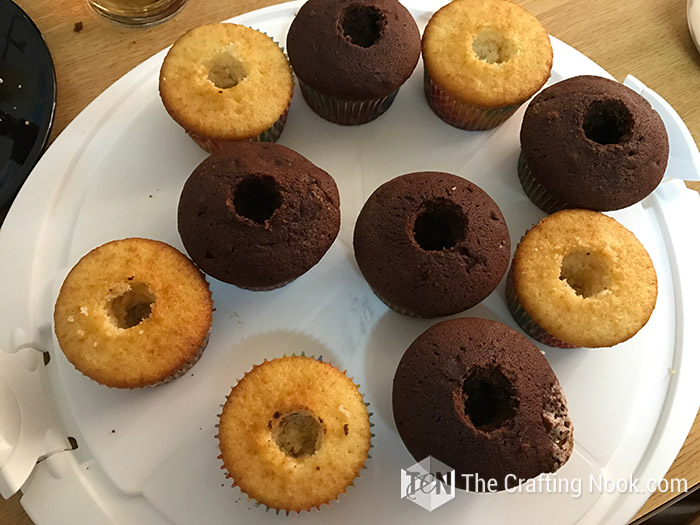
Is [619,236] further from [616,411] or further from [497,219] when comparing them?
[616,411]

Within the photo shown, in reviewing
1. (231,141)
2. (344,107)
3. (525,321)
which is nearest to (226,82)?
(231,141)

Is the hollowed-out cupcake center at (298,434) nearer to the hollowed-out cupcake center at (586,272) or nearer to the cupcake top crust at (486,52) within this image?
the hollowed-out cupcake center at (586,272)

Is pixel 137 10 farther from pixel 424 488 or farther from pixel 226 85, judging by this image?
pixel 424 488

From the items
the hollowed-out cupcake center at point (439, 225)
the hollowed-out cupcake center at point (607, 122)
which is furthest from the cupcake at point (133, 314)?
the hollowed-out cupcake center at point (607, 122)

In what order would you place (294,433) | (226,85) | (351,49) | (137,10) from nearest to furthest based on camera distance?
(294,433)
(351,49)
(226,85)
(137,10)

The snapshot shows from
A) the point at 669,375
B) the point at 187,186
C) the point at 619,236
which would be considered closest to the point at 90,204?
the point at 187,186
